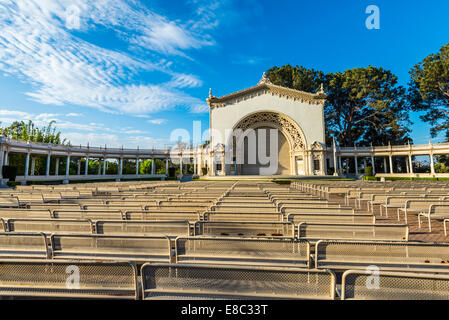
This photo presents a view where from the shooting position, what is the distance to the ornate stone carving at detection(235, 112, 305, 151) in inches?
1614

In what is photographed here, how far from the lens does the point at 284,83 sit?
5181cm

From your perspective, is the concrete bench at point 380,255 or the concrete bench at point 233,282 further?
the concrete bench at point 380,255

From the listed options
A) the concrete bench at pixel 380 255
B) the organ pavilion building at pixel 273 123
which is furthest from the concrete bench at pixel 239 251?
the organ pavilion building at pixel 273 123

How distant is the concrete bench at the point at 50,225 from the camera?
359 centimetres

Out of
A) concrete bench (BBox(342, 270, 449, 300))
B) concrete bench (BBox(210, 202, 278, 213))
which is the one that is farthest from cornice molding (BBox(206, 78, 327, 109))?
concrete bench (BBox(342, 270, 449, 300))

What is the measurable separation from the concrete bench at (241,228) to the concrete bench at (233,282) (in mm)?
1747

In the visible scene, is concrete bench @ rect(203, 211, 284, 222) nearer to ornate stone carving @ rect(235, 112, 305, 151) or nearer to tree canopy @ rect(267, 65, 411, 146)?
ornate stone carving @ rect(235, 112, 305, 151)

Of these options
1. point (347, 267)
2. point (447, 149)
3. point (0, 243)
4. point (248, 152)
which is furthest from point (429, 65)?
point (0, 243)

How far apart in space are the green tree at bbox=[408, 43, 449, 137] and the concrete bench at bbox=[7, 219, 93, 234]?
169 ft

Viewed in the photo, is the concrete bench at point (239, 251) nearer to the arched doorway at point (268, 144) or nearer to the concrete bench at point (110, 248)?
the concrete bench at point (110, 248)

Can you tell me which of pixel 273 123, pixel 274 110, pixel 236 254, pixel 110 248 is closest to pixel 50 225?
pixel 110 248

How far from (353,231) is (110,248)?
3537mm

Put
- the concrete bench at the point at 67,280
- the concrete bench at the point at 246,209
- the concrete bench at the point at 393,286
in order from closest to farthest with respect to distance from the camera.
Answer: the concrete bench at the point at 393,286 → the concrete bench at the point at 67,280 → the concrete bench at the point at 246,209
